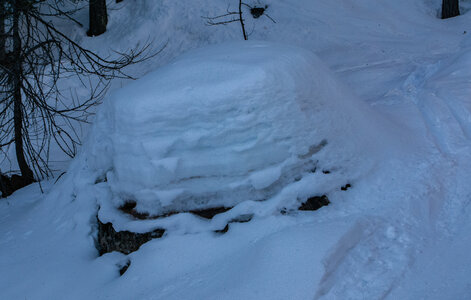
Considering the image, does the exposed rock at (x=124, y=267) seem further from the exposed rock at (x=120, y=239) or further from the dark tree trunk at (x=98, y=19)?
the dark tree trunk at (x=98, y=19)

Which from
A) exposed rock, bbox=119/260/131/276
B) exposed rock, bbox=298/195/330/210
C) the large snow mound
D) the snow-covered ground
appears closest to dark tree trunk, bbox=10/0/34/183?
the snow-covered ground

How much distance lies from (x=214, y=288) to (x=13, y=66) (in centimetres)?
368

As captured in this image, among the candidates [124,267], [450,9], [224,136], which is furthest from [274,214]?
[450,9]

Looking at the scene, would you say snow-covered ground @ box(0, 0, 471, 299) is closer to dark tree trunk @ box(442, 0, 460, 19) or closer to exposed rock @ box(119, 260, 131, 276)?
exposed rock @ box(119, 260, 131, 276)

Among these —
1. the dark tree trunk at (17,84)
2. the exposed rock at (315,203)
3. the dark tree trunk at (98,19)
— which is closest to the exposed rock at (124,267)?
the exposed rock at (315,203)

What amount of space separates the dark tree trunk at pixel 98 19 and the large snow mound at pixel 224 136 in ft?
25.9

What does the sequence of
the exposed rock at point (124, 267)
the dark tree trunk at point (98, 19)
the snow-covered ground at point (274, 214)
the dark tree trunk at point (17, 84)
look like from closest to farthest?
the snow-covered ground at point (274, 214) < the exposed rock at point (124, 267) < the dark tree trunk at point (17, 84) < the dark tree trunk at point (98, 19)

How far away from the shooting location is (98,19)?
10.8 meters

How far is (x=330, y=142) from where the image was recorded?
3.54 meters

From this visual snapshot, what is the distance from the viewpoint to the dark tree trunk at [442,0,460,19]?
1076 centimetres

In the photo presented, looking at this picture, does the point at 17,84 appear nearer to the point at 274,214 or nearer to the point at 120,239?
the point at 120,239

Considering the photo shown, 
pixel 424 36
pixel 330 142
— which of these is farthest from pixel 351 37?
pixel 330 142

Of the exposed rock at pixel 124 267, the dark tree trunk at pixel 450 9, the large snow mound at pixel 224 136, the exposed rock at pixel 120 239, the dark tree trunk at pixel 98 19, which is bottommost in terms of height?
the exposed rock at pixel 124 267

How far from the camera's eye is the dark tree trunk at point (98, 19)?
10695mm
